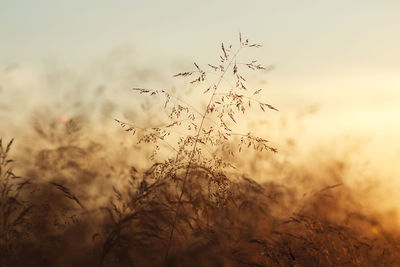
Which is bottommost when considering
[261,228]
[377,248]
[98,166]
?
[377,248]

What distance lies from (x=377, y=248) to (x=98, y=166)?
1.92m

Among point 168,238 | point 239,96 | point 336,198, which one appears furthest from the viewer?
point 336,198

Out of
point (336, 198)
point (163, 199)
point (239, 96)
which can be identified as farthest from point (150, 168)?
point (336, 198)

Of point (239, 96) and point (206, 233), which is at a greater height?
point (239, 96)

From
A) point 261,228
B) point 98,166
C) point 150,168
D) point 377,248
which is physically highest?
point 98,166

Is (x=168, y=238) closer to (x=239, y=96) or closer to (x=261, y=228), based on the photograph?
(x=261, y=228)

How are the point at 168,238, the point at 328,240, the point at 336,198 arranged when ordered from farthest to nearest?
the point at 336,198, the point at 328,240, the point at 168,238

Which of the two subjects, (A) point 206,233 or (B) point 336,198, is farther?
(B) point 336,198

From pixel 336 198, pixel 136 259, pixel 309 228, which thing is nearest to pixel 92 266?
pixel 136 259

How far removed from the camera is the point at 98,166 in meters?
4.04

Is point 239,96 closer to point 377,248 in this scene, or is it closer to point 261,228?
point 261,228

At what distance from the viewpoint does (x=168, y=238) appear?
324 centimetres

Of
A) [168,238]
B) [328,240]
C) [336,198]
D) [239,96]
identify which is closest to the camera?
[168,238]

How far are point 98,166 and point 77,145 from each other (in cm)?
28
